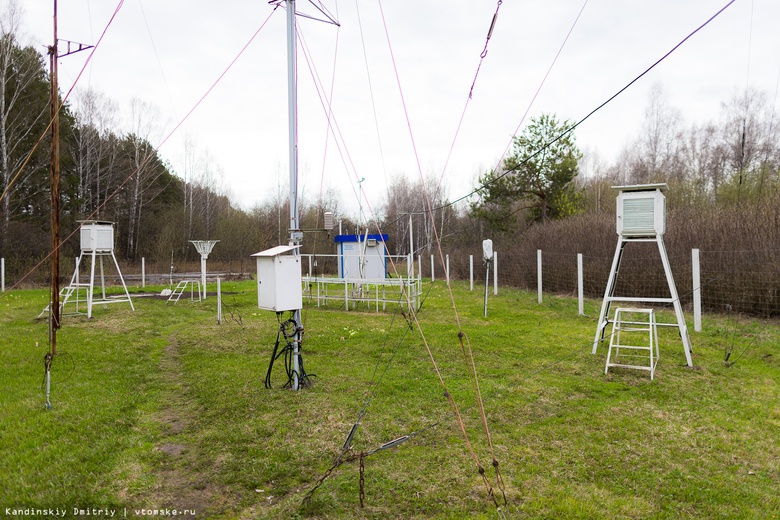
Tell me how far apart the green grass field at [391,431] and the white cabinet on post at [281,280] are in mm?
962

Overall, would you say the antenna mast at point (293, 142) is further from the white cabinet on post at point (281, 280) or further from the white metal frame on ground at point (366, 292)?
the white metal frame on ground at point (366, 292)

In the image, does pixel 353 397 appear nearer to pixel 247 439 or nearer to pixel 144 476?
pixel 247 439

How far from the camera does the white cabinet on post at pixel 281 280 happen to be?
5.29m

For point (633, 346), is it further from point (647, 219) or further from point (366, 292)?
point (366, 292)

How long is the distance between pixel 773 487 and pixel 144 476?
14.0 feet

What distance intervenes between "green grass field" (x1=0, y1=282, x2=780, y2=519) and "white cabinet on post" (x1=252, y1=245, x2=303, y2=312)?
37.9 inches

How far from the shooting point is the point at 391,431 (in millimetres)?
4195

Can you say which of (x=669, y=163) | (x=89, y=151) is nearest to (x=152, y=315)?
(x=89, y=151)

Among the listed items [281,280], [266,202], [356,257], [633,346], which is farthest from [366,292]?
[266,202]

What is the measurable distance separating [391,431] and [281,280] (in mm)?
2034

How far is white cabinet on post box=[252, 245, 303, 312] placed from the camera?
17.4ft

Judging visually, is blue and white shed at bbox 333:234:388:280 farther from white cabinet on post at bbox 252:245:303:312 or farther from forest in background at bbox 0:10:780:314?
white cabinet on post at bbox 252:245:303:312

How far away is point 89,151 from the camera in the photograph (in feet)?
88.9

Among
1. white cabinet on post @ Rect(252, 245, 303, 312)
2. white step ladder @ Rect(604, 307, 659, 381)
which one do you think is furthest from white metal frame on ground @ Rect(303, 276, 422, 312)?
white cabinet on post @ Rect(252, 245, 303, 312)
